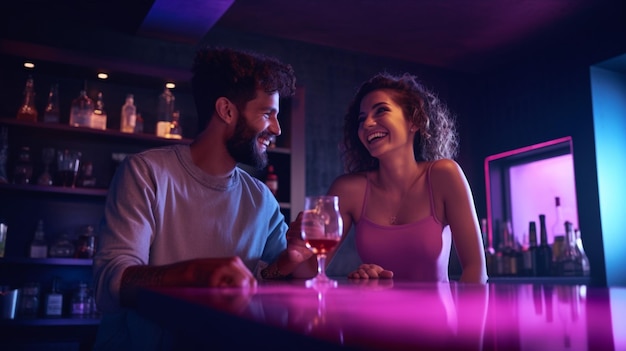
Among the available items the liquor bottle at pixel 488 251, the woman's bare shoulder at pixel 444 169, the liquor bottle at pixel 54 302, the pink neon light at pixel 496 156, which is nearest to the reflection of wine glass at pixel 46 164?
the liquor bottle at pixel 54 302

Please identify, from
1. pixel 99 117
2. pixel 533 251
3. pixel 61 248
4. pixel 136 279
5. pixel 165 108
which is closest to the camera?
pixel 136 279

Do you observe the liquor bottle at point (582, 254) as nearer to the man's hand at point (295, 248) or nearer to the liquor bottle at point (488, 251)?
the liquor bottle at point (488, 251)

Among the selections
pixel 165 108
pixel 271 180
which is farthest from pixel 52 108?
pixel 271 180

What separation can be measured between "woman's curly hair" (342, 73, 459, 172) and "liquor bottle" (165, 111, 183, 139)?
1498mm

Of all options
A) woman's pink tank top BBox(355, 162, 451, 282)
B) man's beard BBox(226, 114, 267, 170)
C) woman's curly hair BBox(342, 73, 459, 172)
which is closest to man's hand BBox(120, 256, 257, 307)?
man's beard BBox(226, 114, 267, 170)

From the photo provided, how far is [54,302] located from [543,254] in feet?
10.1

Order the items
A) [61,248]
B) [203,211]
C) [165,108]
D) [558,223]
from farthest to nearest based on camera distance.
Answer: [558,223] < [165,108] < [61,248] < [203,211]

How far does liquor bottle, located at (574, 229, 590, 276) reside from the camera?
3.54 meters

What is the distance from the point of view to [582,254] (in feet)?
11.9

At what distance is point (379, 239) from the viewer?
1.84m

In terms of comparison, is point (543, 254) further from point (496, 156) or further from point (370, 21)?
point (370, 21)

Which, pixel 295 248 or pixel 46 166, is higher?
pixel 46 166

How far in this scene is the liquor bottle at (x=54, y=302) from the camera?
120 inches

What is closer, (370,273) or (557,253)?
(370,273)
